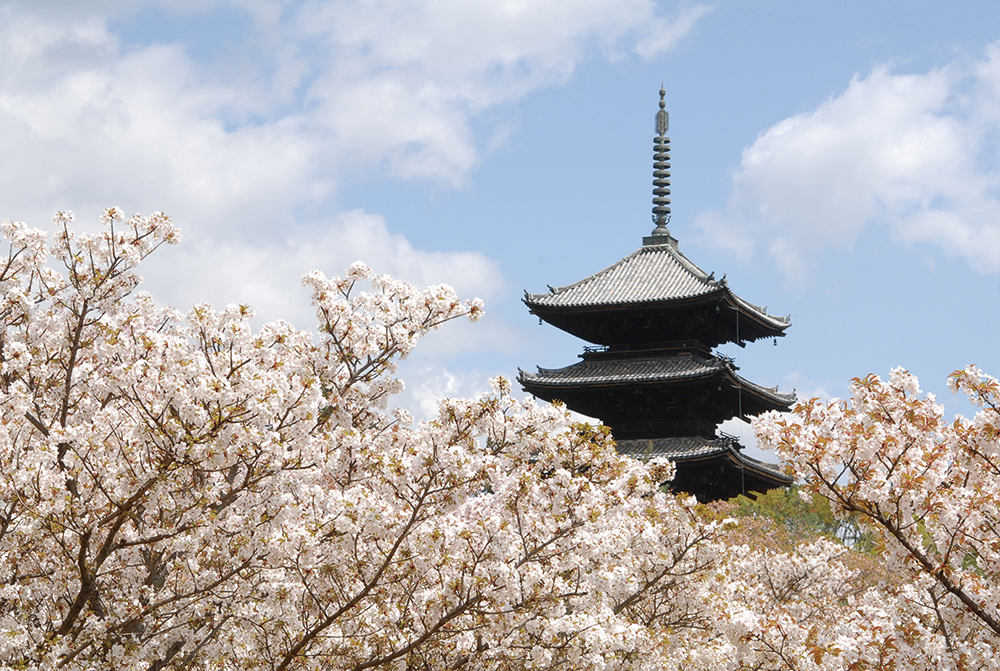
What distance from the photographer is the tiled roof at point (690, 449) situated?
29094mm

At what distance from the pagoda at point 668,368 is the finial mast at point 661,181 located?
172 cm

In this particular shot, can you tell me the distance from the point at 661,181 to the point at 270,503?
31.2 m

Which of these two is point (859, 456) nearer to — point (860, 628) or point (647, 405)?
point (860, 628)

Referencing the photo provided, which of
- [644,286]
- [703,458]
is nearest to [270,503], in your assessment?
[703,458]

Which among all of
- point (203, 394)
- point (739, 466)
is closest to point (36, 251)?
point (203, 394)

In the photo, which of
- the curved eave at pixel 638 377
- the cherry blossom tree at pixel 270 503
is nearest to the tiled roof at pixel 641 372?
the curved eave at pixel 638 377

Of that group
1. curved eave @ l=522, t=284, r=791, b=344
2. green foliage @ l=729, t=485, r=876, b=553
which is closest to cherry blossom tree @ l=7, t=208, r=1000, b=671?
curved eave @ l=522, t=284, r=791, b=344

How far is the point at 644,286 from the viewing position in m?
32.5

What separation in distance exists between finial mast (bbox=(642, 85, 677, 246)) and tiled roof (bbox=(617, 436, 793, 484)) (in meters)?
7.81

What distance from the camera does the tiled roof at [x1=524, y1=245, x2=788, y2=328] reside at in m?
31.3

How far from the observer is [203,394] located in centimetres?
711

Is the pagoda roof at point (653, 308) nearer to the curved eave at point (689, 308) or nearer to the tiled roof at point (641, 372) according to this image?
the curved eave at point (689, 308)

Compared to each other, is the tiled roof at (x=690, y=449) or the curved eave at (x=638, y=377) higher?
the curved eave at (x=638, y=377)

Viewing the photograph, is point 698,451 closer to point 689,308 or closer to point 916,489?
point 689,308
